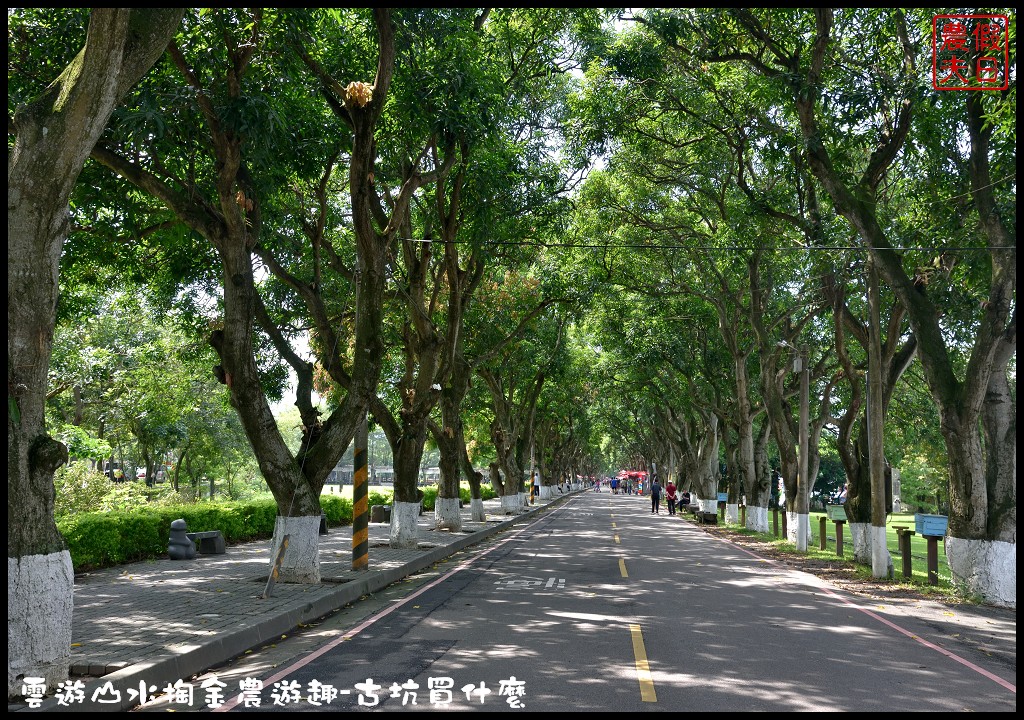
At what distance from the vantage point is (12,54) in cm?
1105

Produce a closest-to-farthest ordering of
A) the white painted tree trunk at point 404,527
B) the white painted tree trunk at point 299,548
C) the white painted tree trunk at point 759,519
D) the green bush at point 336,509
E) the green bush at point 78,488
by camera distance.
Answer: the white painted tree trunk at point 299,548 < the green bush at point 78,488 < the white painted tree trunk at point 404,527 < the green bush at point 336,509 < the white painted tree trunk at point 759,519

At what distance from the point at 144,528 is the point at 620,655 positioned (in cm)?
1134

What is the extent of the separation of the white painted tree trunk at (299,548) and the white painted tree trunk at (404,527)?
228 inches

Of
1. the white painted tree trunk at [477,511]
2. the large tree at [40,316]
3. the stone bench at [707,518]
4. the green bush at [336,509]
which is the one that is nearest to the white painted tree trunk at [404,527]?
the green bush at [336,509]

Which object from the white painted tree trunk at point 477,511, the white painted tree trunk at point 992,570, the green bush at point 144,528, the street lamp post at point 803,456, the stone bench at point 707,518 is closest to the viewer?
the white painted tree trunk at point 992,570

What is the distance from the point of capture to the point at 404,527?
58.7ft

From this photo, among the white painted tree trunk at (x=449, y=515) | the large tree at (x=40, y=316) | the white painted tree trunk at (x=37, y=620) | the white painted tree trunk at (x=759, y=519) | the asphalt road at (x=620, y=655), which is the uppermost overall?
the large tree at (x=40, y=316)

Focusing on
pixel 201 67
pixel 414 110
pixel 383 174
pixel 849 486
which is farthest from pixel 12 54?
pixel 849 486

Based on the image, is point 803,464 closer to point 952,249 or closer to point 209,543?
point 952,249

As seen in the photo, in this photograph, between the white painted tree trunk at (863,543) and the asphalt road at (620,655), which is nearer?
the asphalt road at (620,655)

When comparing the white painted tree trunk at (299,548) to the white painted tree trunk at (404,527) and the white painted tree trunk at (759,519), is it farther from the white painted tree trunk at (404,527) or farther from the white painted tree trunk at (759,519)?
the white painted tree trunk at (759,519)

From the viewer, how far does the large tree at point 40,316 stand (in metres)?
5.95

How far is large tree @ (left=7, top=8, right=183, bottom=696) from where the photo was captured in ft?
19.5

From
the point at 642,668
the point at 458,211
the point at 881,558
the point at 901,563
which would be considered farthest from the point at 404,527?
the point at 901,563
